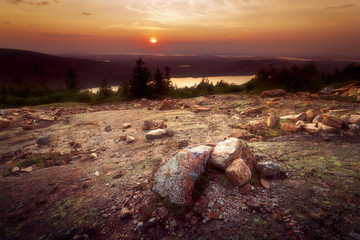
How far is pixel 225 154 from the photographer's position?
3055mm

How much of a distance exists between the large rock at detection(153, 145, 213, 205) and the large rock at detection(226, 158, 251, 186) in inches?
17.2

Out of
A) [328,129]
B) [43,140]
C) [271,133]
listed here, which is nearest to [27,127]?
[43,140]

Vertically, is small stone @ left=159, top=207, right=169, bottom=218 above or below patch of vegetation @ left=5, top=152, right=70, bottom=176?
above

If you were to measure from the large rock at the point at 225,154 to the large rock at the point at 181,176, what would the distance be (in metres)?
0.17

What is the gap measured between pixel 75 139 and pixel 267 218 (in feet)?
21.8

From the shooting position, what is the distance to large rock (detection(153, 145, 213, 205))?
2510 mm

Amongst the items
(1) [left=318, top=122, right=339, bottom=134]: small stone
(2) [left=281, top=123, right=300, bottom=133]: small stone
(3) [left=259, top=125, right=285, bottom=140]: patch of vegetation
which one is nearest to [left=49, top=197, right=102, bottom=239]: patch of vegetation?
(3) [left=259, top=125, right=285, bottom=140]: patch of vegetation

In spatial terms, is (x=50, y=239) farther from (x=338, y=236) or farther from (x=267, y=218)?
(x=338, y=236)

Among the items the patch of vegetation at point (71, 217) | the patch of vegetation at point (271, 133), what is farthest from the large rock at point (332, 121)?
the patch of vegetation at point (71, 217)

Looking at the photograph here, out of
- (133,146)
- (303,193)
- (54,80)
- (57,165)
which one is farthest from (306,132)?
(54,80)

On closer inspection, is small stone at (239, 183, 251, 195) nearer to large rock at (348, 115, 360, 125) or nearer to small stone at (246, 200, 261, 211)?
small stone at (246, 200, 261, 211)

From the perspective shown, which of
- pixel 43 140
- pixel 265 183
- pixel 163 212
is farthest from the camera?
pixel 43 140

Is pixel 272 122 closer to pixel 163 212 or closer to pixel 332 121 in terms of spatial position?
pixel 332 121

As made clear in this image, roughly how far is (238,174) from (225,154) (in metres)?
0.45
